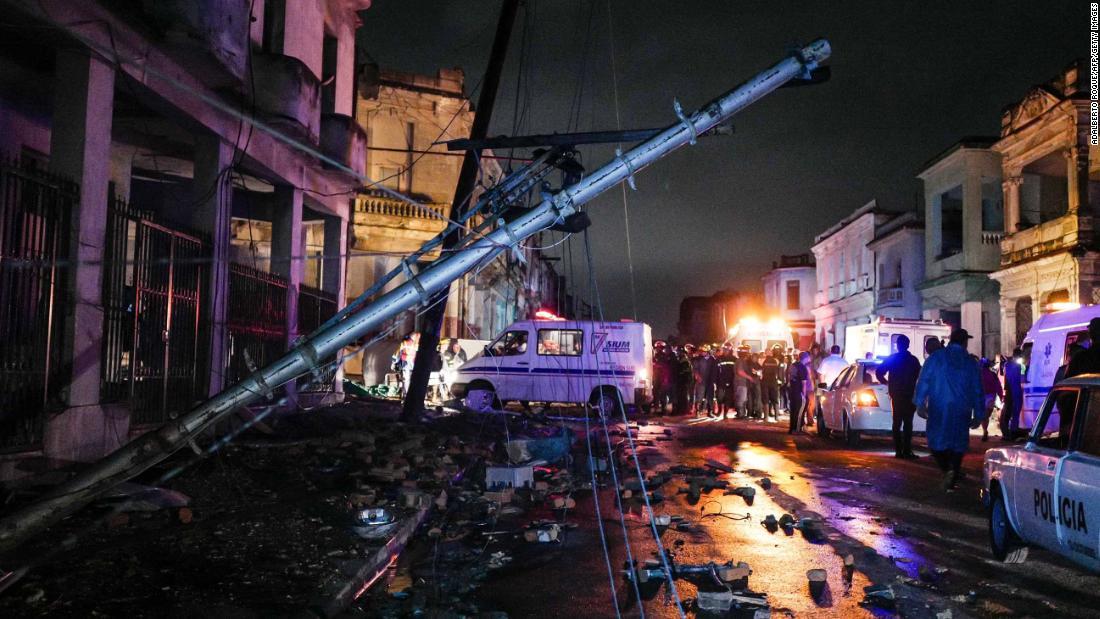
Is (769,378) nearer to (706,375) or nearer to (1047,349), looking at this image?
(706,375)

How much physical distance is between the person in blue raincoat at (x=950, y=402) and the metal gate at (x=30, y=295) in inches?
356

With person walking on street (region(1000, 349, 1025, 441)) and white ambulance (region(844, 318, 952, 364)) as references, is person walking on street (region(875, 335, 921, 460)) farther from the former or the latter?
white ambulance (region(844, 318, 952, 364))

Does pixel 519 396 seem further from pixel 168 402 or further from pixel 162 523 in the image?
pixel 162 523

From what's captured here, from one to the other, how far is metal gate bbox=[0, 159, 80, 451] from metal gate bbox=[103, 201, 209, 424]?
871mm

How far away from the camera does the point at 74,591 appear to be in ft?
14.5

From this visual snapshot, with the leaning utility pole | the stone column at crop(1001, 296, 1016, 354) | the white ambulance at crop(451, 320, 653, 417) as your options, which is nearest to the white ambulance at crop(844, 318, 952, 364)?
the white ambulance at crop(451, 320, 653, 417)

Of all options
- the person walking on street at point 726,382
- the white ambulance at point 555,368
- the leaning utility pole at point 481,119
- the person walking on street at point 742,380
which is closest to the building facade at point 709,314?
the person walking on street at point 726,382

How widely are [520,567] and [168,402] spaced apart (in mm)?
6325

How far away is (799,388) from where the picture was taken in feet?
56.6

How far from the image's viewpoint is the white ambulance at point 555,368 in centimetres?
1898

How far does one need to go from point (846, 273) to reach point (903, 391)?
35399 mm

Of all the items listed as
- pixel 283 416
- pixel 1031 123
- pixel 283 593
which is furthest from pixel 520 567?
pixel 1031 123

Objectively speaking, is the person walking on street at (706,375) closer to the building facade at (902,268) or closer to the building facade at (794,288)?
the building facade at (902,268)

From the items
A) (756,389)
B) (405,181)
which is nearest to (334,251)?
(756,389)
